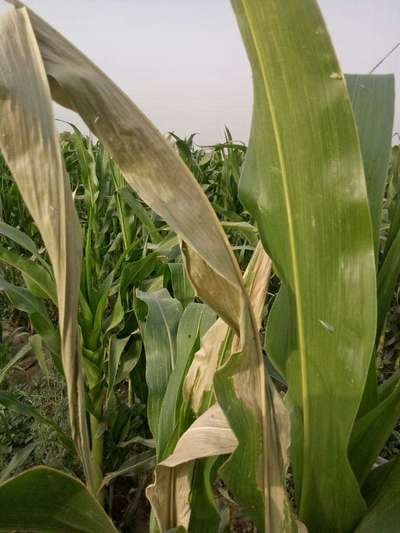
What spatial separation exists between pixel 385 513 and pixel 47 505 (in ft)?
1.07

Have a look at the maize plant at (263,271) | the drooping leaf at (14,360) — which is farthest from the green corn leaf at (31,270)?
the maize plant at (263,271)

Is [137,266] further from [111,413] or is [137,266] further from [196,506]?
[196,506]

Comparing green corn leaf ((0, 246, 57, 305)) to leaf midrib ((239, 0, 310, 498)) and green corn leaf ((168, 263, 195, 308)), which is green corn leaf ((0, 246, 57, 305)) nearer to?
green corn leaf ((168, 263, 195, 308))

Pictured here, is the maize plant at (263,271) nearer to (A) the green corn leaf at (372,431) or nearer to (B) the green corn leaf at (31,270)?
(A) the green corn leaf at (372,431)

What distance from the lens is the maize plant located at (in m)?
0.31

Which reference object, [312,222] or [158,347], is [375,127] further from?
[158,347]

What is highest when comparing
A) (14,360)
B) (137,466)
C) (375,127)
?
(375,127)

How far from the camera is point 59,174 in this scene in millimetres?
291

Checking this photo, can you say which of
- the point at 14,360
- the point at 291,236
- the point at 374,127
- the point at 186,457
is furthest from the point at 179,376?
the point at 14,360

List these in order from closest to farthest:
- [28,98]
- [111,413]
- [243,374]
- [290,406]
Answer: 1. [28,98]
2. [243,374]
3. [290,406]
4. [111,413]

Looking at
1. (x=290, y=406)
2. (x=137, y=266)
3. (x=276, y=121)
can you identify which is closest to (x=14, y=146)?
(x=276, y=121)

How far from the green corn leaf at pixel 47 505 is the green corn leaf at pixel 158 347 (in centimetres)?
20

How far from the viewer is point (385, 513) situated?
49 centimetres

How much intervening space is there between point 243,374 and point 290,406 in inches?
5.4
